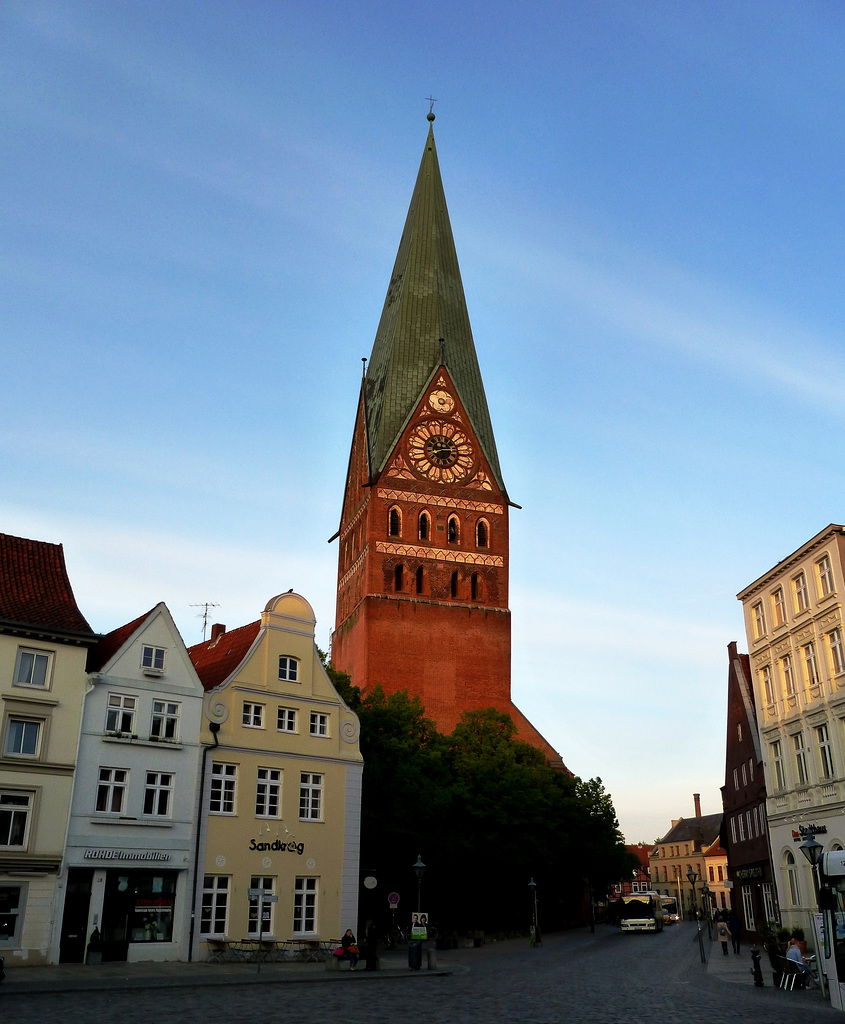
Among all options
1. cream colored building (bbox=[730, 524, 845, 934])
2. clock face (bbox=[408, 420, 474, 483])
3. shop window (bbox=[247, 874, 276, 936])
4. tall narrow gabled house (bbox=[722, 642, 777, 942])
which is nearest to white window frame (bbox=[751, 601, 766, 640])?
cream colored building (bbox=[730, 524, 845, 934])

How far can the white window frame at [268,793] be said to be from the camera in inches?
1372

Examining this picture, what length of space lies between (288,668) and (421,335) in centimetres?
4425

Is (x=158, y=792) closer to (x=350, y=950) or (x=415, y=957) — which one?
(x=350, y=950)

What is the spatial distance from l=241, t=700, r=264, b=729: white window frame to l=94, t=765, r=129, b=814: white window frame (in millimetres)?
4819

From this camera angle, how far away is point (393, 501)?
69.4 meters

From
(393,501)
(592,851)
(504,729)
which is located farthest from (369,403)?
(592,851)

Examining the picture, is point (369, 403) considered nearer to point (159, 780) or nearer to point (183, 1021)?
point (159, 780)

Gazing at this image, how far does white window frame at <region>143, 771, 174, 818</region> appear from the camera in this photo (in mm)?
32156

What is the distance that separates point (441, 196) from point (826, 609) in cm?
5850

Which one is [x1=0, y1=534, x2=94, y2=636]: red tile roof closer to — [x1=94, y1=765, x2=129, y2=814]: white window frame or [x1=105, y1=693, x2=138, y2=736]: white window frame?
[x1=105, y1=693, x2=138, y2=736]: white window frame

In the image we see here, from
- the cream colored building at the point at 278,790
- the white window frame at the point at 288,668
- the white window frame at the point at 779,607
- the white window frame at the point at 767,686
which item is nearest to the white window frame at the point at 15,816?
the cream colored building at the point at 278,790

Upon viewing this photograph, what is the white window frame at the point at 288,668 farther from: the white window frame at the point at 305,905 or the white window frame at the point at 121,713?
the white window frame at the point at 305,905

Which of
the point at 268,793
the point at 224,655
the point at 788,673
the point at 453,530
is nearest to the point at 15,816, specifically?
the point at 268,793

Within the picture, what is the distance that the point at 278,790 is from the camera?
117ft
